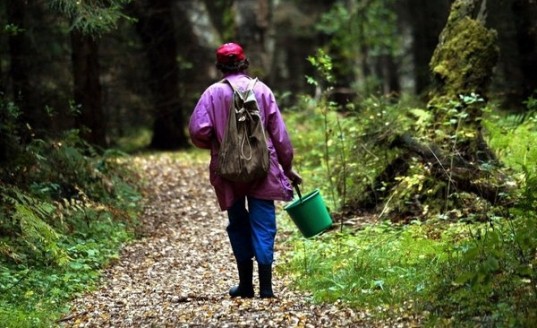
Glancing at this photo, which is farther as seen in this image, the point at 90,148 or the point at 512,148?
the point at 90,148

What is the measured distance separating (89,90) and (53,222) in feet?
17.6

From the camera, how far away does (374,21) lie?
27.0 metres

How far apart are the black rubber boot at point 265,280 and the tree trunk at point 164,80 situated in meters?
11.0

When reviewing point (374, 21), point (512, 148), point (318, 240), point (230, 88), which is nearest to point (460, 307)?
point (230, 88)

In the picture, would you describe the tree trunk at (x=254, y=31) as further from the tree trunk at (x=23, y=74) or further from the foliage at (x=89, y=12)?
the foliage at (x=89, y=12)

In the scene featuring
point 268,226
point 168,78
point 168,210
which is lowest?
point 168,210

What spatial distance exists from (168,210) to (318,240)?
11.3 feet

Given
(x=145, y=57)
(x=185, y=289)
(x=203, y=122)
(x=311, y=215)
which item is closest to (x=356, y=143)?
(x=311, y=215)

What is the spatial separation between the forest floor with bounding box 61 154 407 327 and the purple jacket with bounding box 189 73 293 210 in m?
0.91

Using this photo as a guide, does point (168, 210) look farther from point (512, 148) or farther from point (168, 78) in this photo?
point (168, 78)

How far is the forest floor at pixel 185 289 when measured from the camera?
5.70m

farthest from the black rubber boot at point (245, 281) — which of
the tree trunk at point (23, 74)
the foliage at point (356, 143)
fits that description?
the tree trunk at point (23, 74)

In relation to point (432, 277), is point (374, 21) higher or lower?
higher

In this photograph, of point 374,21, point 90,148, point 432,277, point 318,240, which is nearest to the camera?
point 432,277
